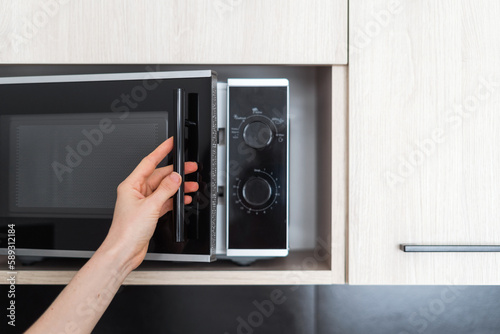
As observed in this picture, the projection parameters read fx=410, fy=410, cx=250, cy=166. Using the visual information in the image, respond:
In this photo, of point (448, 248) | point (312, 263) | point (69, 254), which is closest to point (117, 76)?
point (69, 254)

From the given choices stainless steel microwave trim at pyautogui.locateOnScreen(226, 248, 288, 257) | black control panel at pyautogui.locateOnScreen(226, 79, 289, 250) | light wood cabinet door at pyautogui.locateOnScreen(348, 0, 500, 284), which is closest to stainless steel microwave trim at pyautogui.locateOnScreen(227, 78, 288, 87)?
black control panel at pyautogui.locateOnScreen(226, 79, 289, 250)

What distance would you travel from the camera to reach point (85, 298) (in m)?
0.68

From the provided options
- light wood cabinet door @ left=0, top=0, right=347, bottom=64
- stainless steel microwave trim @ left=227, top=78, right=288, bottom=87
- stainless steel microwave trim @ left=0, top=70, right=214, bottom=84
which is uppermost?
light wood cabinet door @ left=0, top=0, right=347, bottom=64

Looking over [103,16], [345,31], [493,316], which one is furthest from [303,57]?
[493,316]

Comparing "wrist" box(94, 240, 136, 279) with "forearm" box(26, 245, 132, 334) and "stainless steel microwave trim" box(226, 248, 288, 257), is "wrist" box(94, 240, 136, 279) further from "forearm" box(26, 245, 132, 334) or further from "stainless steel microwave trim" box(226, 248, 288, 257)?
"stainless steel microwave trim" box(226, 248, 288, 257)

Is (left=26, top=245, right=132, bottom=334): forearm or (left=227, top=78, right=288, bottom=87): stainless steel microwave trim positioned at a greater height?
(left=227, top=78, right=288, bottom=87): stainless steel microwave trim

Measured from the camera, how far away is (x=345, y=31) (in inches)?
30.3

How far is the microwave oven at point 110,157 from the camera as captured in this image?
77cm

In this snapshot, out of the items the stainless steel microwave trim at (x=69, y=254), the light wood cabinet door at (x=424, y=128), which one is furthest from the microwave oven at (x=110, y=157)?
the light wood cabinet door at (x=424, y=128)

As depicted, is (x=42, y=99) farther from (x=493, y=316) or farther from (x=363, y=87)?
(x=493, y=316)

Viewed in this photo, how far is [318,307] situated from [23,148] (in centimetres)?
82

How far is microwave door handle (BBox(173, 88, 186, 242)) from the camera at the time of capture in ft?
2.21

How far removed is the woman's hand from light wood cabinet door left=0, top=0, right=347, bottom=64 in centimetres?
19

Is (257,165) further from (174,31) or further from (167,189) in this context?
(174,31)
